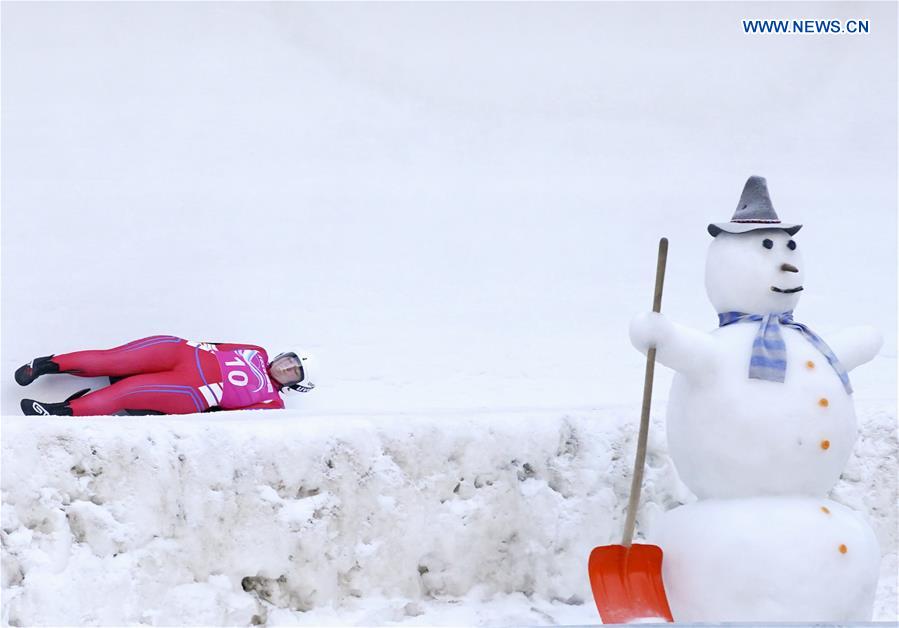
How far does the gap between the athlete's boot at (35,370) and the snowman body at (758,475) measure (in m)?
2.08

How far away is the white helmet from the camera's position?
462 centimetres

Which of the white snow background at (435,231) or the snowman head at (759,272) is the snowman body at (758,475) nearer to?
the snowman head at (759,272)

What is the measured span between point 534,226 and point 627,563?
7.12 feet

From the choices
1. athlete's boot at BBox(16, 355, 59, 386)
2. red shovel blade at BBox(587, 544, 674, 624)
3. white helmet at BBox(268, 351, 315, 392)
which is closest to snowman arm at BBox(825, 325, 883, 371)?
red shovel blade at BBox(587, 544, 674, 624)

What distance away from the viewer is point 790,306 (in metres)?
3.67

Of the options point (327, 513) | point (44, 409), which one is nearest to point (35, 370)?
point (44, 409)

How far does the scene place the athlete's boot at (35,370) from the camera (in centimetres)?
446

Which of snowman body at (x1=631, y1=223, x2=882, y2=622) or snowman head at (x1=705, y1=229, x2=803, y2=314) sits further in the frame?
snowman head at (x1=705, y1=229, x2=803, y2=314)

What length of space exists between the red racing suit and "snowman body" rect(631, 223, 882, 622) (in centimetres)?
159

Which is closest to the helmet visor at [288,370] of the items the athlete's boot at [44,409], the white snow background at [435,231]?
the white snow background at [435,231]

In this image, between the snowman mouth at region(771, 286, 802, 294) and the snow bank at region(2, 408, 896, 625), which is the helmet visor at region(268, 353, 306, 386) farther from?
the snowman mouth at region(771, 286, 802, 294)

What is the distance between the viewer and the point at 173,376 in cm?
450

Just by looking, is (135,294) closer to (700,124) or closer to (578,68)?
(578,68)

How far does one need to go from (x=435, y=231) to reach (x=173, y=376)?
131 centimetres
